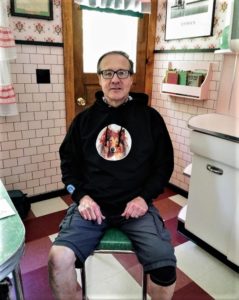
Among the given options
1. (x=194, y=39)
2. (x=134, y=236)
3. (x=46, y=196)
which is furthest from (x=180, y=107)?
(x=134, y=236)

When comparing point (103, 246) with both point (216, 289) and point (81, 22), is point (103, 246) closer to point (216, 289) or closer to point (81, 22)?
point (216, 289)

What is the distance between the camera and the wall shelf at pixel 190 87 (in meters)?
2.23

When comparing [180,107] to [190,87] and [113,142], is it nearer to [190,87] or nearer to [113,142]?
[190,87]

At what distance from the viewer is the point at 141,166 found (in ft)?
4.54

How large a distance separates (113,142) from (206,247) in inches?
42.0

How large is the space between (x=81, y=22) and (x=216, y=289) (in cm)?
225

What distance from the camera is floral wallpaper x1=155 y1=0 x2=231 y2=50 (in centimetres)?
208

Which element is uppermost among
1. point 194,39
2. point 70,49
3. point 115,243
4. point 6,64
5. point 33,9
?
point 33,9

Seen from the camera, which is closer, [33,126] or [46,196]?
[33,126]

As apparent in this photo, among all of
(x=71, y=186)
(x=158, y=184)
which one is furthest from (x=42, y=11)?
(x=158, y=184)

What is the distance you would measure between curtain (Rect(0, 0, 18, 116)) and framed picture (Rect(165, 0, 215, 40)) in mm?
1400

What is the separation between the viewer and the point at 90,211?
129cm

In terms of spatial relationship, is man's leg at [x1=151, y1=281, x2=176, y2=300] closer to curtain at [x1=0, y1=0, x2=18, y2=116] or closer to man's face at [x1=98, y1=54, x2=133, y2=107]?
man's face at [x1=98, y1=54, x2=133, y2=107]

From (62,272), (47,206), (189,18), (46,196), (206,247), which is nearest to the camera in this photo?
(62,272)
